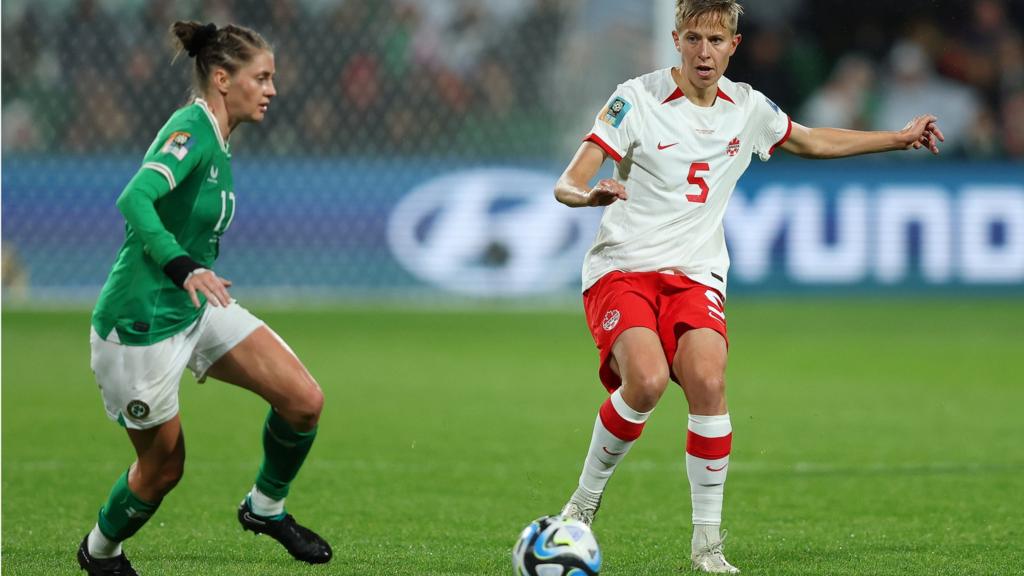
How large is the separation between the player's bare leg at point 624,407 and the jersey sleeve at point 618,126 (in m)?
0.65

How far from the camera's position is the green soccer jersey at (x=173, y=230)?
4840mm

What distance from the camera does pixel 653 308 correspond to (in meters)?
5.43

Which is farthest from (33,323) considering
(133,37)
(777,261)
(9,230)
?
(777,261)

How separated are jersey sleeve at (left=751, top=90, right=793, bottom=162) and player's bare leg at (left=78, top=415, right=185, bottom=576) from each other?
7.61 feet

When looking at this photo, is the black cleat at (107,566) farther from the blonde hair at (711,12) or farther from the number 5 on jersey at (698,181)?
the blonde hair at (711,12)

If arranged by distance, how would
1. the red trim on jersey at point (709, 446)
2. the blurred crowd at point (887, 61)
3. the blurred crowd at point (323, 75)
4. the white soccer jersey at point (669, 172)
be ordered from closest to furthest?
1. the red trim on jersey at point (709, 446)
2. the white soccer jersey at point (669, 172)
3. the blurred crowd at point (323, 75)
4. the blurred crowd at point (887, 61)

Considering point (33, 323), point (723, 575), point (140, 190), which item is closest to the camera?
point (140, 190)

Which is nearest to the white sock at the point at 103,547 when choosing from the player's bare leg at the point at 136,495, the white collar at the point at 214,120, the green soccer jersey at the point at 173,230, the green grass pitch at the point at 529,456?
the player's bare leg at the point at 136,495

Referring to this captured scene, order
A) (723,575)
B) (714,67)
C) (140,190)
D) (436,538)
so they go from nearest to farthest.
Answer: (140,190) < (723,575) < (714,67) < (436,538)

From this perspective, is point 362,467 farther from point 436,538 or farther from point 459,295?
point 459,295

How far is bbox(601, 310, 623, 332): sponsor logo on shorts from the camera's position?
5352 mm

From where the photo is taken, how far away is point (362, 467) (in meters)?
7.70

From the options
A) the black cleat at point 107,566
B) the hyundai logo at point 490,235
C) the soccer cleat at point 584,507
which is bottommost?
the hyundai logo at point 490,235

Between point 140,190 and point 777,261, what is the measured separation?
1202cm
